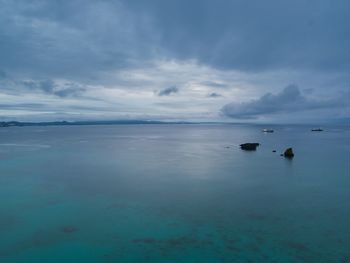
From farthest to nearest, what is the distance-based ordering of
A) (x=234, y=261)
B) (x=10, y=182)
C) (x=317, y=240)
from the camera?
(x=10, y=182), (x=317, y=240), (x=234, y=261)

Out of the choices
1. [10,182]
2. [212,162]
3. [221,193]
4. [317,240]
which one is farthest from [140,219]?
[212,162]

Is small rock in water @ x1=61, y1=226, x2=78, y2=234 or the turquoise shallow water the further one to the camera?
small rock in water @ x1=61, y1=226, x2=78, y2=234

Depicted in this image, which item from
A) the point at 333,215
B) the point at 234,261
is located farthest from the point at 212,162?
the point at 234,261

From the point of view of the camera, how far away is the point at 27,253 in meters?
14.4

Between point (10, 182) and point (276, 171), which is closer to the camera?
point (10, 182)

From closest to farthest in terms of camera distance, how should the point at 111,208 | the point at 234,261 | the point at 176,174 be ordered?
the point at 234,261, the point at 111,208, the point at 176,174

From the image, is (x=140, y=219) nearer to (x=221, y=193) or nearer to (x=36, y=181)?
(x=221, y=193)

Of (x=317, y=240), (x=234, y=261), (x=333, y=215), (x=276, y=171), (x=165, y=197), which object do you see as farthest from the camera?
(x=276, y=171)

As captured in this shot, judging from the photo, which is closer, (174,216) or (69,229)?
(69,229)

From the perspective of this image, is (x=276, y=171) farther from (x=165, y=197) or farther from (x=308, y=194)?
(x=165, y=197)

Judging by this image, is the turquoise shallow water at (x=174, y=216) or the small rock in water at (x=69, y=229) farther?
the small rock in water at (x=69, y=229)

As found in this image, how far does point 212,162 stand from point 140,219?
26841mm

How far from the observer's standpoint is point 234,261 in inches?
531

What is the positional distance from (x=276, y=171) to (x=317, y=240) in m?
21.4
